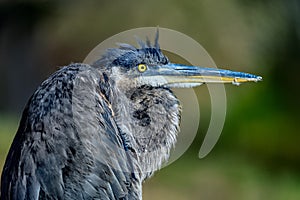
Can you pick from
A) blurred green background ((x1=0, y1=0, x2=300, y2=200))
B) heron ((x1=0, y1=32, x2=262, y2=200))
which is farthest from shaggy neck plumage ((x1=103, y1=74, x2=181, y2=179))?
blurred green background ((x1=0, y1=0, x2=300, y2=200))

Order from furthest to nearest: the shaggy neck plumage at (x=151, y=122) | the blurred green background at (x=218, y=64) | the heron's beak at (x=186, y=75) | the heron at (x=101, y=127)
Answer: the blurred green background at (x=218, y=64) < the heron's beak at (x=186, y=75) < the shaggy neck plumage at (x=151, y=122) < the heron at (x=101, y=127)

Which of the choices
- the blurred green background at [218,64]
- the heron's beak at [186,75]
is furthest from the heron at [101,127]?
Result: the blurred green background at [218,64]

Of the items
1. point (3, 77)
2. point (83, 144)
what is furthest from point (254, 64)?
point (83, 144)

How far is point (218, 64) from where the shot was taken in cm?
1553

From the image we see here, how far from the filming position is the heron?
441cm

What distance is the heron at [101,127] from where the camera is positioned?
4406 millimetres

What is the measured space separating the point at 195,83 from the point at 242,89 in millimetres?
9175

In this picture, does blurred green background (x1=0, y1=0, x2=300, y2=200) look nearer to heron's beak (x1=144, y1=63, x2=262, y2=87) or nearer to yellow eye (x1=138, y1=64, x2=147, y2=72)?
heron's beak (x1=144, y1=63, x2=262, y2=87)

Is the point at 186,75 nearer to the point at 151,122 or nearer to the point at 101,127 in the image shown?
the point at 151,122

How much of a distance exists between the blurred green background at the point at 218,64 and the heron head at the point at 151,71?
304 inches

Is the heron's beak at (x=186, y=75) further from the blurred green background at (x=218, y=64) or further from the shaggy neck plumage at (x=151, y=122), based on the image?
the blurred green background at (x=218, y=64)

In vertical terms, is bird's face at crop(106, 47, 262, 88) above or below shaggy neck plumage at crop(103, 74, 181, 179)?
above

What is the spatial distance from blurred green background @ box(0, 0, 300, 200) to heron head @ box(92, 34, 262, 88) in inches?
304

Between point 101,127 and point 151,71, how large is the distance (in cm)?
78
